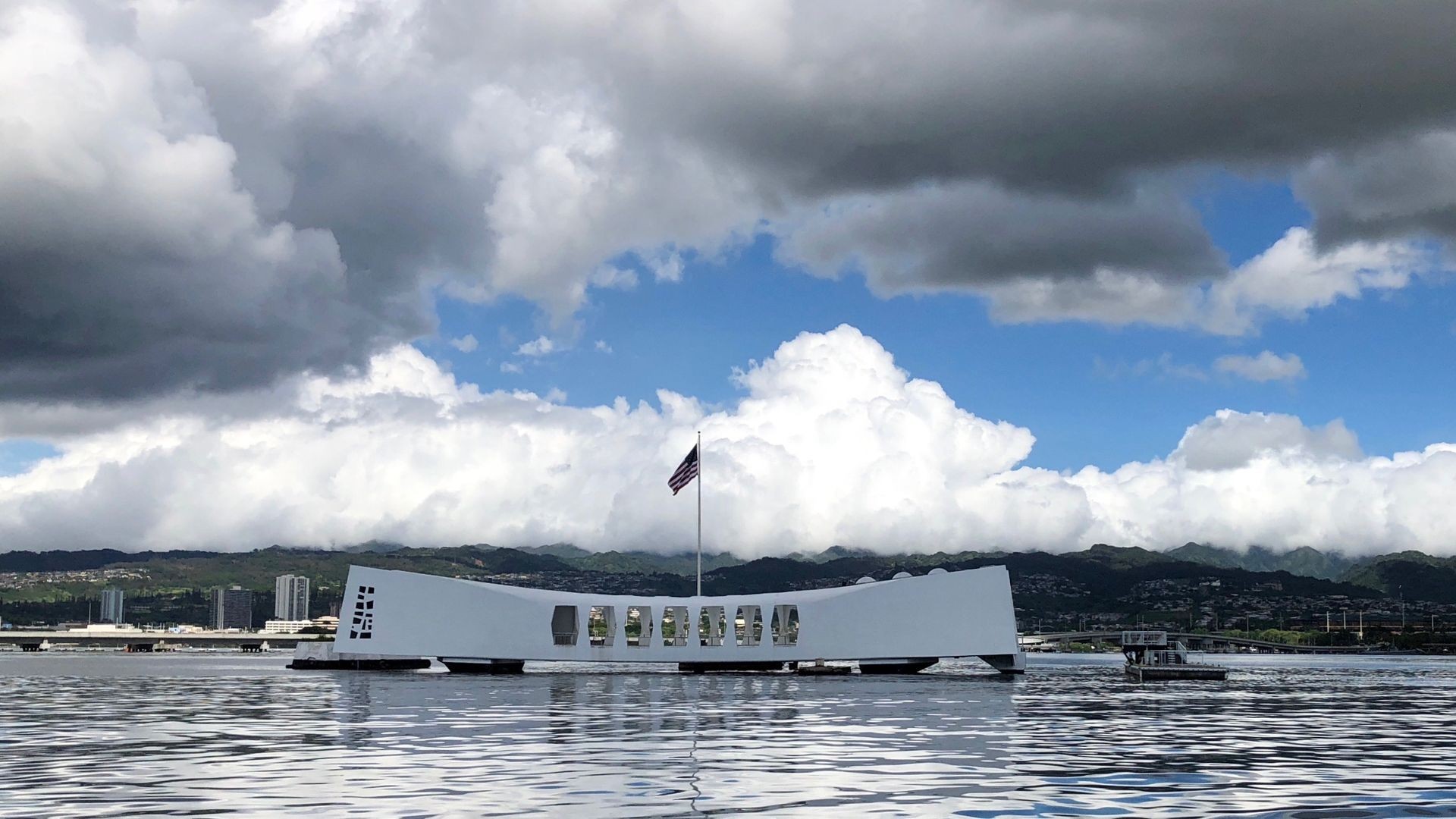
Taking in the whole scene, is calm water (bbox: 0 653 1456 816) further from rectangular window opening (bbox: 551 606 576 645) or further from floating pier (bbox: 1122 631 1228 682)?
rectangular window opening (bbox: 551 606 576 645)

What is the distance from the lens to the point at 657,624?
8781 cm

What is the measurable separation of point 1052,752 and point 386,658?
69.5 m

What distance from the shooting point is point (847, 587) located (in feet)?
285

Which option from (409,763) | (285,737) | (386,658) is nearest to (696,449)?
(386,658)

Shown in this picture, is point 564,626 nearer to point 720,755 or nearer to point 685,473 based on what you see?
point 685,473

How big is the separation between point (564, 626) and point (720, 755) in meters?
65.0

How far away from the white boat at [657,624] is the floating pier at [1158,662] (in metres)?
8.29

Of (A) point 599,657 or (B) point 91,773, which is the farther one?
(A) point 599,657

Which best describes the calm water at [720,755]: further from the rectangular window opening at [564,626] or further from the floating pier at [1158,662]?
the rectangular window opening at [564,626]

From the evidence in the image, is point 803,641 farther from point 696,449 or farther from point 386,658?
point 386,658

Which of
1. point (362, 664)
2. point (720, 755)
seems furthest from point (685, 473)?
point (720, 755)

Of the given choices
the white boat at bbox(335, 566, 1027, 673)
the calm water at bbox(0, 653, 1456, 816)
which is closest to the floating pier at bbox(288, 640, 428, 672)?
the white boat at bbox(335, 566, 1027, 673)

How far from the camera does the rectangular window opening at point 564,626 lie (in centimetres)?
8981

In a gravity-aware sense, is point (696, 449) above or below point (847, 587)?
above
